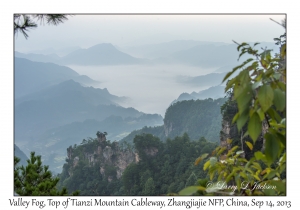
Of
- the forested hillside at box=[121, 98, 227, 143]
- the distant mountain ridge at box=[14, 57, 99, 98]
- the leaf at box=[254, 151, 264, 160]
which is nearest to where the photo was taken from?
the leaf at box=[254, 151, 264, 160]

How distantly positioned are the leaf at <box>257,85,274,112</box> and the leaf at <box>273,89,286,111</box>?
25 millimetres

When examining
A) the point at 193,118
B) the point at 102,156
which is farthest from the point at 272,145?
the point at 193,118

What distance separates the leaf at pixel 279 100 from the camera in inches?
25.1

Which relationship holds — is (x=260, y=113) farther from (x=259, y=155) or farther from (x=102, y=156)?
(x=102, y=156)

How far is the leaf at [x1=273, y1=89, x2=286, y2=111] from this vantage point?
64cm

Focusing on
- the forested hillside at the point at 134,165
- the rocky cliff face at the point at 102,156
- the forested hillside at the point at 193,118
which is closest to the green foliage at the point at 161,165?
the forested hillside at the point at 134,165

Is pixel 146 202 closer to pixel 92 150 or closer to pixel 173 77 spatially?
pixel 173 77

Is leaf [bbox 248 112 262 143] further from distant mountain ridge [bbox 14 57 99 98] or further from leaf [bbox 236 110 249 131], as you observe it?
distant mountain ridge [bbox 14 57 99 98]

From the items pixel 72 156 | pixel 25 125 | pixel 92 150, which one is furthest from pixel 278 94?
pixel 25 125

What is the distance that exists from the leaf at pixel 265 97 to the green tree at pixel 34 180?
144cm

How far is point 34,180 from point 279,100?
1.79m

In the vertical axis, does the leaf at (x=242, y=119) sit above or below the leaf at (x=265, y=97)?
below

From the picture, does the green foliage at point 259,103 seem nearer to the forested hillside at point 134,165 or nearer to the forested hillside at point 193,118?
the forested hillside at point 134,165

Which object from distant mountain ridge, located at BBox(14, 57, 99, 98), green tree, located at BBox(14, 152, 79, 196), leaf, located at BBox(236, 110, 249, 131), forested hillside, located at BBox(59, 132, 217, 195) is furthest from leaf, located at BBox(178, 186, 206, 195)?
distant mountain ridge, located at BBox(14, 57, 99, 98)
